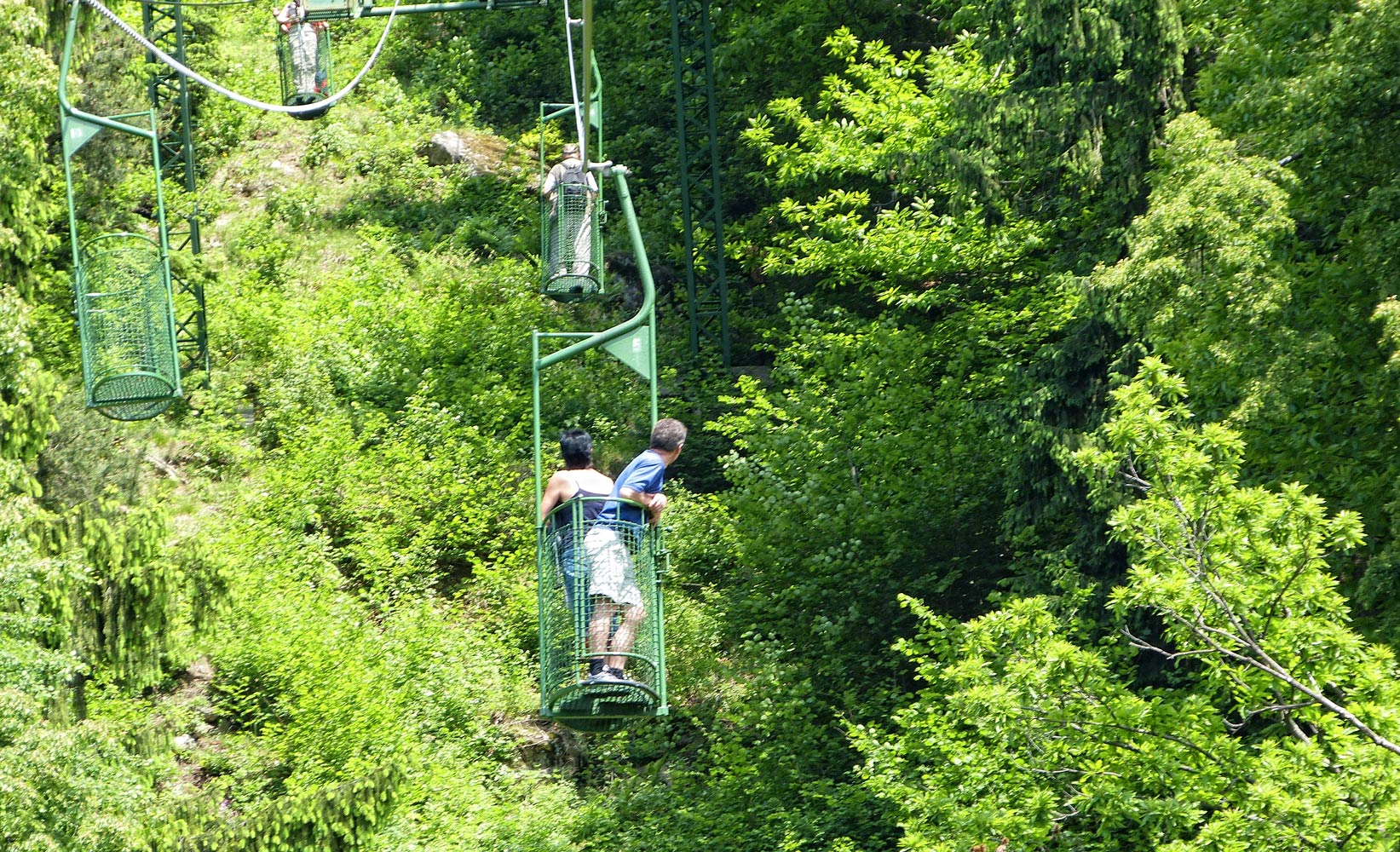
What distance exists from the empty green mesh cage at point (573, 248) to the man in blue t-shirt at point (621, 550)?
889 cm

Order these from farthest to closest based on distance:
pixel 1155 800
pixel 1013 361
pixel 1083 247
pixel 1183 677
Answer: pixel 1013 361 < pixel 1083 247 < pixel 1183 677 < pixel 1155 800

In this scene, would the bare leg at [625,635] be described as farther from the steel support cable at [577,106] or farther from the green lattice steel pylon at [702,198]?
the green lattice steel pylon at [702,198]

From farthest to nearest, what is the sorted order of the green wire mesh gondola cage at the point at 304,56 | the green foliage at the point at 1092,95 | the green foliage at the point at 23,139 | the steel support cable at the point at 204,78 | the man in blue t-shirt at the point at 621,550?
the green wire mesh gondola cage at the point at 304,56
the green foliage at the point at 1092,95
the green foliage at the point at 23,139
the man in blue t-shirt at the point at 621,550
the steel support cable at the point at 204,78

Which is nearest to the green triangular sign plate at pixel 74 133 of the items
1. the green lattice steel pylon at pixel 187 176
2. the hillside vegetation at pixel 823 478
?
the hillside vegetation at pixel 823 478

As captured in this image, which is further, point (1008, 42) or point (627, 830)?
point (1008, 42)

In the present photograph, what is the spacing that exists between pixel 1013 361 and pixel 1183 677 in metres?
4.62

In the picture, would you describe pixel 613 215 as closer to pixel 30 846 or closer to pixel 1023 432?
pixel 1023 432

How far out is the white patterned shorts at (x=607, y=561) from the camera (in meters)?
11.4

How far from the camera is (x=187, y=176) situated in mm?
23250

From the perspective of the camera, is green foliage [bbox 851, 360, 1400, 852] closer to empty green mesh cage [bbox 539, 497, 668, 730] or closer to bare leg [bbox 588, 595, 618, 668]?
empty green mesh cage [bbox 539, 497, 668, 730]

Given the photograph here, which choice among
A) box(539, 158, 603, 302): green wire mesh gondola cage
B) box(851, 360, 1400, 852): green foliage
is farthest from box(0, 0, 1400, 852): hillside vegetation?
box(539, 158, 603, 302): green wire mesh gondola cage

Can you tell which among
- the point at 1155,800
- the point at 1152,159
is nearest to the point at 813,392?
the point at 1152,159

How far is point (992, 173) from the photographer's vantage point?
1931 cm

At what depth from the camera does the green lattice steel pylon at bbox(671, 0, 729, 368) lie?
83.5 ft
